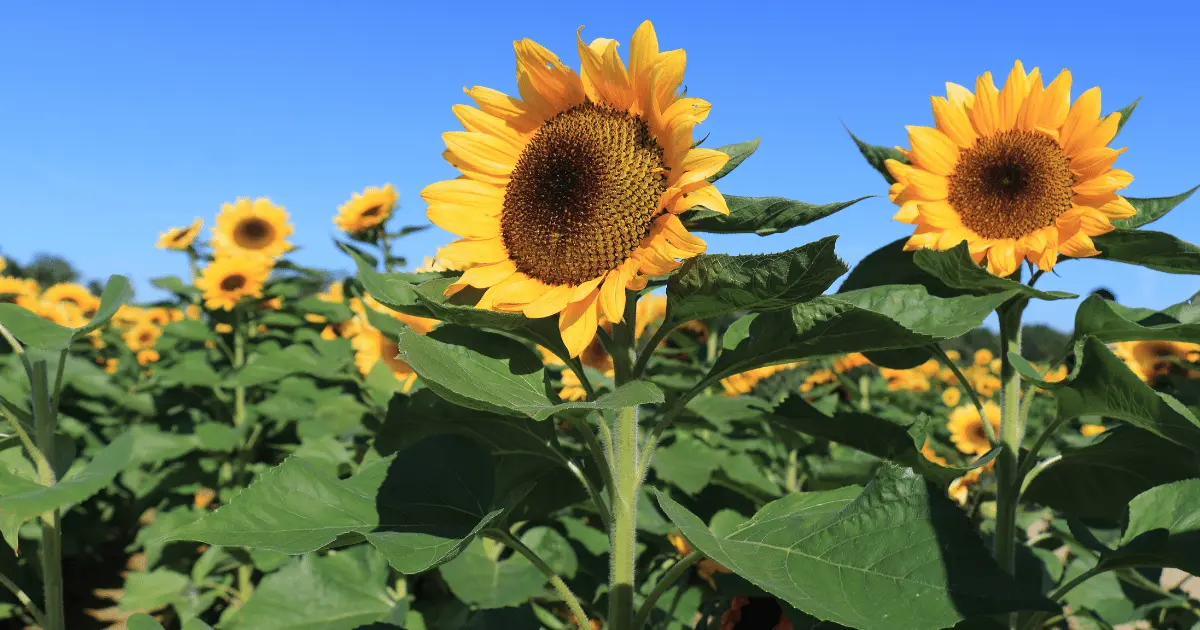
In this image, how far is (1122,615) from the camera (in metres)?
2.73

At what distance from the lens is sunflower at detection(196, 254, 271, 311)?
514 centimetres

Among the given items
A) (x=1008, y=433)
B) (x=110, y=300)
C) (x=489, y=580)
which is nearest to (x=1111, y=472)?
(x=1008, y=433)

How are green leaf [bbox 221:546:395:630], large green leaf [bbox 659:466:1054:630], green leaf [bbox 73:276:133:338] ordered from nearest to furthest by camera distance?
→ large green leaf [bbox 659:466:1054:630] → green leaf [bbox 73:276:133:338] → green leaf [bbox 221:546:395:630]

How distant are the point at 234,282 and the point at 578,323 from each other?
4551 millimetres

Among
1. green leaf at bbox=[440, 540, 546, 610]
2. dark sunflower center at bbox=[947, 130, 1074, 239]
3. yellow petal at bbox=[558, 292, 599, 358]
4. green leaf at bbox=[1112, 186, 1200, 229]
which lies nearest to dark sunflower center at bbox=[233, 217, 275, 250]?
green leaf at bbox=[440, 540, 546, 610]

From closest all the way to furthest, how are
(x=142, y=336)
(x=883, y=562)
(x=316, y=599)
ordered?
(x=883, y=562) → (x=316, y=599) → (x=142, y=336)

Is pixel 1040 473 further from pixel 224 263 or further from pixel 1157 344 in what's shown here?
pixel 224 263

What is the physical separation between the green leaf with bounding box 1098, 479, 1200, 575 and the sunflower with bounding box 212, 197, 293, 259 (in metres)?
5.48

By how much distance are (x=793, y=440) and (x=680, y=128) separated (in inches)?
52.8

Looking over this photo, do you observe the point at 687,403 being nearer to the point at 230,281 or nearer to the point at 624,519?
the point at 624,519

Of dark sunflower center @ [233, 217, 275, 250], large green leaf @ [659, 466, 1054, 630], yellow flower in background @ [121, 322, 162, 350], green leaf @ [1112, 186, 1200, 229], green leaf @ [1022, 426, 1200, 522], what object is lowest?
→ large green leaf @ [659, 466, 1054, 630]

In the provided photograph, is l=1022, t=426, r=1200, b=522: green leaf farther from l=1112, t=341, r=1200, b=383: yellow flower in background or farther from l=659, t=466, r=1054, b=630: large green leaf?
l=1112, t=341, r=1200, b=383: yellow flower in background

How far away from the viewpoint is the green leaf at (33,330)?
189 cm

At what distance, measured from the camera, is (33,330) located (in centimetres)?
196
